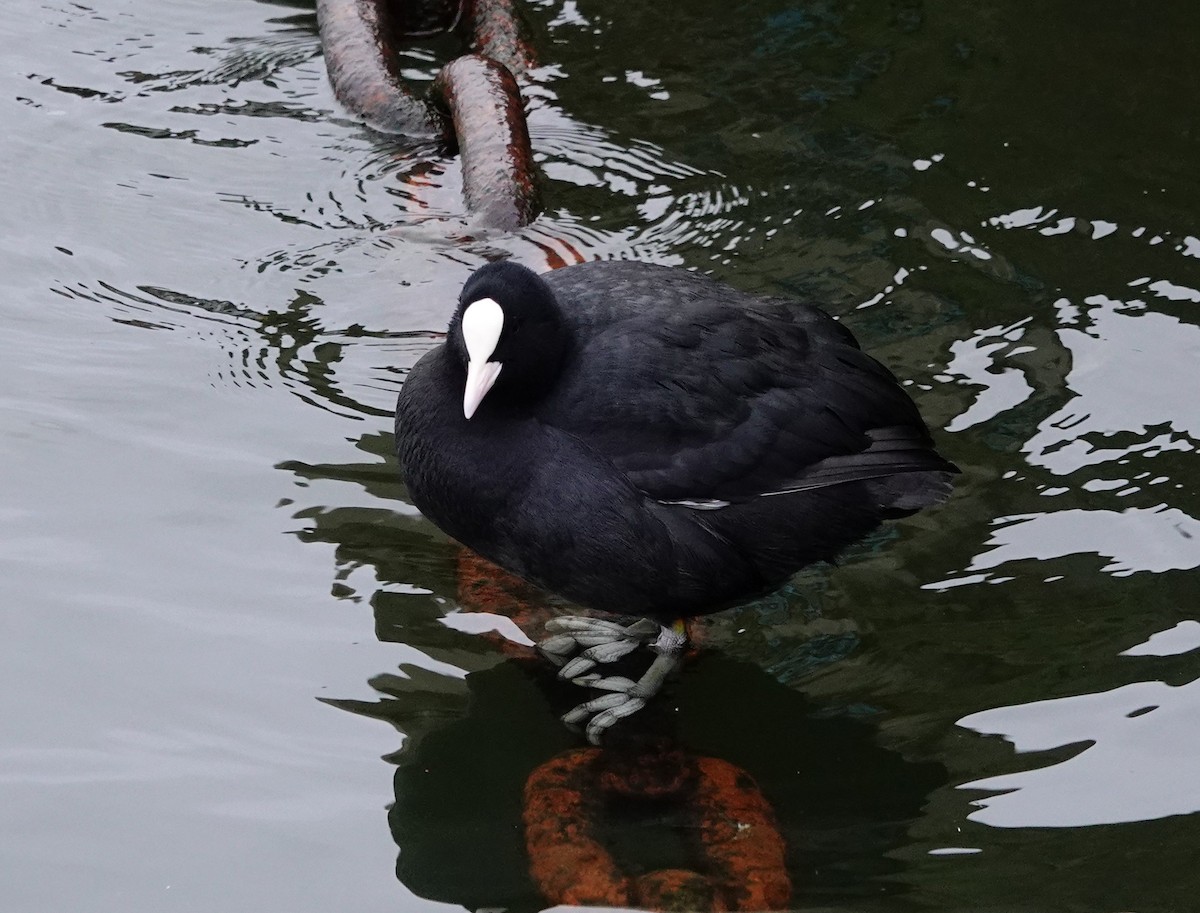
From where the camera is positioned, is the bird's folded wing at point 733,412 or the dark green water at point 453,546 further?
the bird's folded wing at point 733,412

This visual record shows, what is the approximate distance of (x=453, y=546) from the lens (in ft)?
12.1

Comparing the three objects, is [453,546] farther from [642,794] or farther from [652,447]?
[642,794]

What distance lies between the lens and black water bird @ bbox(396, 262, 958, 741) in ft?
10.4

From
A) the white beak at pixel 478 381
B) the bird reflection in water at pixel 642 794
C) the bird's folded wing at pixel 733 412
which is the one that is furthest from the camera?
the bird's folded wing at pixel 733 412

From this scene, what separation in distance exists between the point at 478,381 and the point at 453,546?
2.26 ft

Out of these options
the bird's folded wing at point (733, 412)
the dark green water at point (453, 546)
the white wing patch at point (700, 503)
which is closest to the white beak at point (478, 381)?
the bird's folded wing at point (733, 412)

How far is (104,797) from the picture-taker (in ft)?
9.12

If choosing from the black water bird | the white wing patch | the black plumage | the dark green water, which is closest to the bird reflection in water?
the dark green water

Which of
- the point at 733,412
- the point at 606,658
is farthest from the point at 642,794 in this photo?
the point at 733,412

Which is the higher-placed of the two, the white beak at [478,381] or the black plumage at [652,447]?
the white beak at [478,381]

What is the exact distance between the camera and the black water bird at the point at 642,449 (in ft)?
10.4

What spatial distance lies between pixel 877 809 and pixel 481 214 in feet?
7.59

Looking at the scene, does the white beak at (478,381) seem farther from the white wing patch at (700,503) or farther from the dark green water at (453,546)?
the dark green water at (453,546)

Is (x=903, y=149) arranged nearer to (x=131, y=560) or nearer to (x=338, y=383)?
(x=338, y=383)
